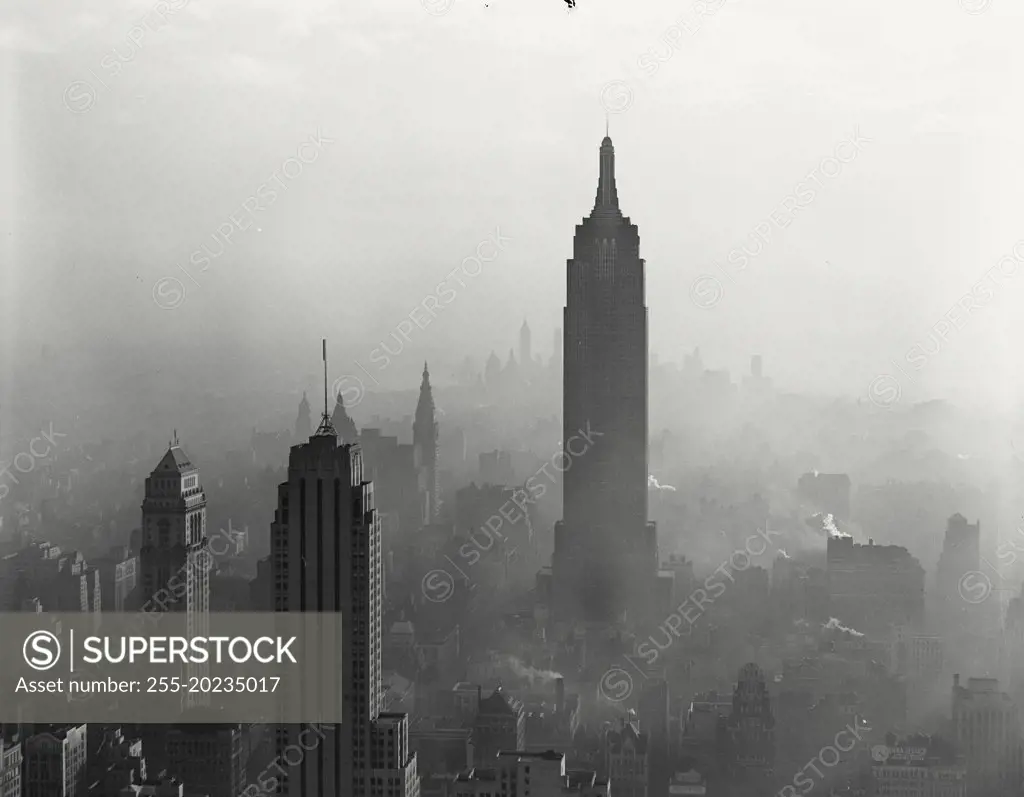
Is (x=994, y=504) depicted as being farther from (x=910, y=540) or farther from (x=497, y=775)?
(x=497, y=775)

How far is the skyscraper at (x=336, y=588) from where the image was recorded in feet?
19.5

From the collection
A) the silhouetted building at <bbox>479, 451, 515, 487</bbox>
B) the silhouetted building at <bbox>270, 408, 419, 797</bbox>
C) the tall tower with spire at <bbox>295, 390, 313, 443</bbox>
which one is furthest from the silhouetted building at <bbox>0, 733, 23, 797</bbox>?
the silhouetted building at <bbox>479, 451, 515, 487</bbox>

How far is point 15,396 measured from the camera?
21.6 feet

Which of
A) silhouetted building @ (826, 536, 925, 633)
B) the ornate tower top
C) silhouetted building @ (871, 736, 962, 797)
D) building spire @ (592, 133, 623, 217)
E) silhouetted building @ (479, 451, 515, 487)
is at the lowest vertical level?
silhouetted building @ (871, 736, 962, 797)

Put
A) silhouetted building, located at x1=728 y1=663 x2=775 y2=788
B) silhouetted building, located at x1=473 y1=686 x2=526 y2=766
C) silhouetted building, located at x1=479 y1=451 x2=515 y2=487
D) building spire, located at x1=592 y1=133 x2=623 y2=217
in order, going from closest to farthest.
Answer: silhouetted building, located at x1=473 y1=686 x2=526 y2=766 → silhouetted building, located at x1=728 y1=663 x2=775 y2=788 → building spire, located at x1=592 y1=133 x2=623 y2=217 → silhouetted building, located at x1=479 y1=451 x2=515 y2=487

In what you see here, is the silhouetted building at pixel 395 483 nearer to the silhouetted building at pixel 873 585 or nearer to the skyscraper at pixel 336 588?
the skyscraper at pixel 336 588

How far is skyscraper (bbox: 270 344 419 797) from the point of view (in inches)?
235

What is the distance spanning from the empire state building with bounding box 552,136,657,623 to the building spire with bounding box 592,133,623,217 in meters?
0.64

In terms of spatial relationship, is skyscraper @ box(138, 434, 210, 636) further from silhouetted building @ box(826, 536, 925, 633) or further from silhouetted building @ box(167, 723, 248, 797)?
silhouetted building @ box(826, 536, 925, 633)

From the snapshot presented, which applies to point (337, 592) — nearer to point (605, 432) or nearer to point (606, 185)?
point (606, 185)

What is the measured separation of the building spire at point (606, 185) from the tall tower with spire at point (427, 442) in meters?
1.73

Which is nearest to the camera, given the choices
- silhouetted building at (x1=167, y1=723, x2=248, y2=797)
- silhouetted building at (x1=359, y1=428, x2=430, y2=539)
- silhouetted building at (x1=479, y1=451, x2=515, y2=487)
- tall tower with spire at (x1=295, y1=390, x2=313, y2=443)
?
silhouetted building at (x1=167, y1=723, x2=248, y2=797)

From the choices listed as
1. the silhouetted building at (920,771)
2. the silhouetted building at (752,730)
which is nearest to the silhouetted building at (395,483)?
the silhouetted building at (752,730)

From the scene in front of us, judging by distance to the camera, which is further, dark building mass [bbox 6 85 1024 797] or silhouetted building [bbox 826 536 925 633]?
silhouetted building [bbox 826 536 925 633]
